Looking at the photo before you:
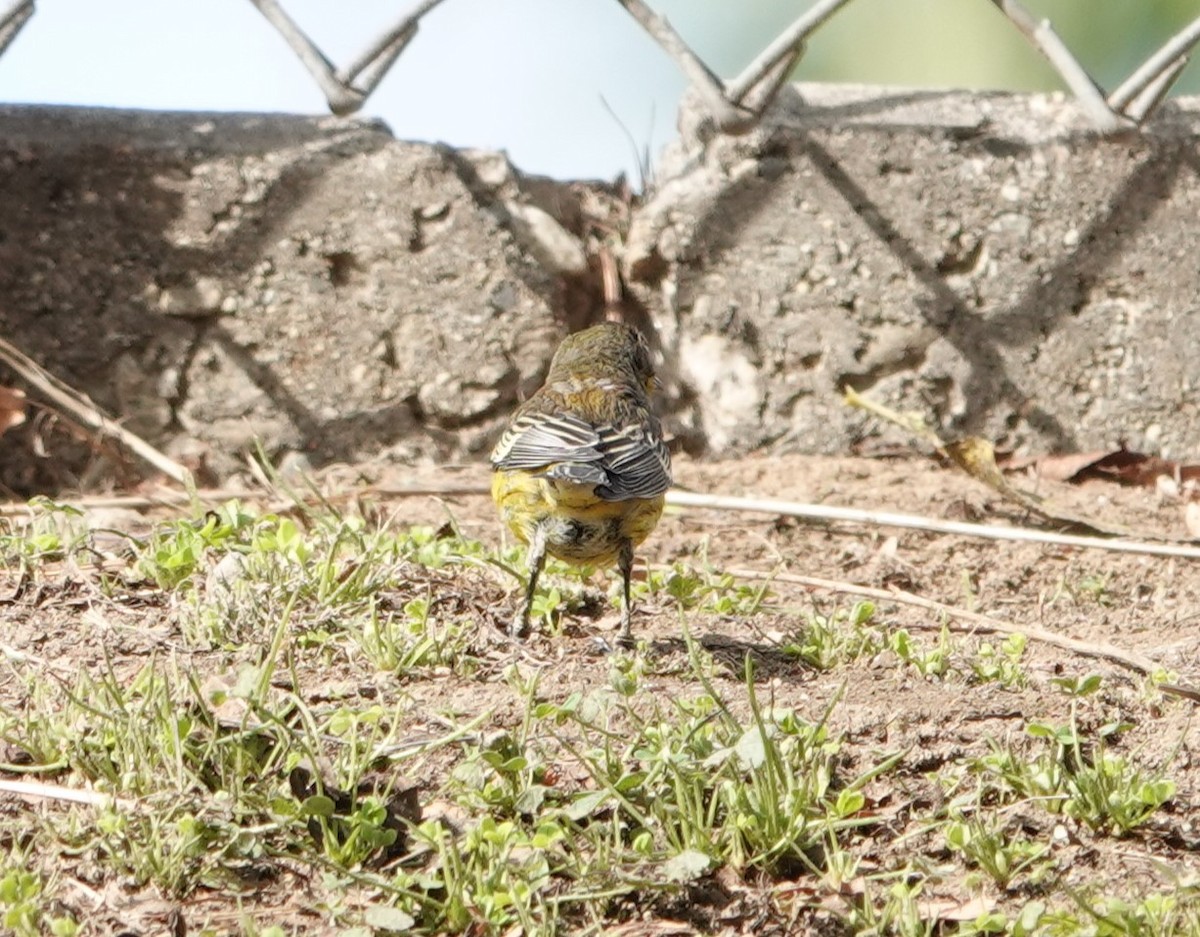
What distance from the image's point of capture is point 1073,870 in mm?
3441

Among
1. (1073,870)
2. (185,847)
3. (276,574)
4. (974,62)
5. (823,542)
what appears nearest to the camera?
(185,847)

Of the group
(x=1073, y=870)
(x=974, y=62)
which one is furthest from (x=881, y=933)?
(x=974, y=62)

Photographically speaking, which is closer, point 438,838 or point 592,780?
point 438,838

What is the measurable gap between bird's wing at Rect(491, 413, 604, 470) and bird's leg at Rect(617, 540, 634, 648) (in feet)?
0.92

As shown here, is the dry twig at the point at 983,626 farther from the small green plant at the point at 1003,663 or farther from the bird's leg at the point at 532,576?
the bird's leg at the point at 532,576

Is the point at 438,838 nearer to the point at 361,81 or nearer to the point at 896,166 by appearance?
the point at 361,81

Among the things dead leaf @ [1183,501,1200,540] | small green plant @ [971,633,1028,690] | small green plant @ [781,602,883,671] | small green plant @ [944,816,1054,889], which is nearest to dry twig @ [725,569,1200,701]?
small green plant @ [971,633,1028,690]

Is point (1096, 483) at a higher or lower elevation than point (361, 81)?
lower

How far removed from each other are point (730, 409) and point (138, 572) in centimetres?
295

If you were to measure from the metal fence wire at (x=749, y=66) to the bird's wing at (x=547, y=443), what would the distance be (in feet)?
6.31

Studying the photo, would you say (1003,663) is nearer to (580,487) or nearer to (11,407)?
(580,487)

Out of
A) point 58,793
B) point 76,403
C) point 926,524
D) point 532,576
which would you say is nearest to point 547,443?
point 532,576

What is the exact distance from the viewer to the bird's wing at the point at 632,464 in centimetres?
455

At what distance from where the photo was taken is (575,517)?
4.69m
